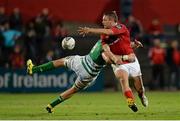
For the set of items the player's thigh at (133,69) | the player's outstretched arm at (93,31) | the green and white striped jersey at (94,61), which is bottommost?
the player's thigh at (133,69)

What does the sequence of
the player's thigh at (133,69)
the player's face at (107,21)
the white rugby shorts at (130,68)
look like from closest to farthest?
1. the player's face at (107,21)
2. the white rugby shorts at (130,68)
3. the player's thigh at (133,69)

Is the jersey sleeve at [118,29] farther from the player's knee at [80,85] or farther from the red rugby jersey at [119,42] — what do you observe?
the player's knee at [80,85]

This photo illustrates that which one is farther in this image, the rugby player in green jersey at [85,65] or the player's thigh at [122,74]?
the rugby player in green jersey at [85,65]

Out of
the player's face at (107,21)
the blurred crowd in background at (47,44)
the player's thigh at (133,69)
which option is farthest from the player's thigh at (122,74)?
the blurred crowd in background at (47,44)

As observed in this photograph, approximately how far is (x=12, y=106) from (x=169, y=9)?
54.7 ft

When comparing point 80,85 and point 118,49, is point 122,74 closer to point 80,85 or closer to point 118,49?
point 118,49

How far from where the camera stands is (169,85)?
28.7m

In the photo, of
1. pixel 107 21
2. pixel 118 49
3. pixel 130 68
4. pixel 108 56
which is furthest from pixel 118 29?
pixel 130 68

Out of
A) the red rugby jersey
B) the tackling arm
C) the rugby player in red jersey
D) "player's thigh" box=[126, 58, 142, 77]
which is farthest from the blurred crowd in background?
the tackling arm

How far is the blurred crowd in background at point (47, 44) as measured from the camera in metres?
27.0

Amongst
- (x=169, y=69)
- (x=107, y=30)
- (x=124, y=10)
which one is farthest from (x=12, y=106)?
(x=124, y=10)

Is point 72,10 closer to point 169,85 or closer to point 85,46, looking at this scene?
point 85,46

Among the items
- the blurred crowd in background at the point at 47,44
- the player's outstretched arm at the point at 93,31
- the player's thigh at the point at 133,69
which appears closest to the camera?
the player's outstretched arm at the point at 93,31

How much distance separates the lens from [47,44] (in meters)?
28.2
